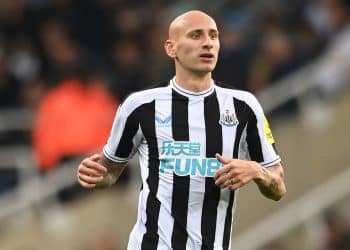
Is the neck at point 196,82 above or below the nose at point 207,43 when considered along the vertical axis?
below

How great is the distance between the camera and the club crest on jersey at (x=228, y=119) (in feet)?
24.3

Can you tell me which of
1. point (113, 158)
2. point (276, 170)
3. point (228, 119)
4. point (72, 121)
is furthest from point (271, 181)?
point (72, 121)

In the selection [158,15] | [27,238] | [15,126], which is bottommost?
[27,238]

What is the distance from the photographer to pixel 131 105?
751 cm

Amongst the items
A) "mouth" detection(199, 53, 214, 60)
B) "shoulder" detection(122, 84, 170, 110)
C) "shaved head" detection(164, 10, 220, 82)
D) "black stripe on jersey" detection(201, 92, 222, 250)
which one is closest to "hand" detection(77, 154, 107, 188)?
"shoulder" detection(122, 84, 170, 110)

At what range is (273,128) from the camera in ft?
44.1

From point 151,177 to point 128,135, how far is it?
0.28 meters

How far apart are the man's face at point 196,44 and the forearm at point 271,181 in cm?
62

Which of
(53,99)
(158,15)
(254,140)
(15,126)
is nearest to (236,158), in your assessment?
(254,140)

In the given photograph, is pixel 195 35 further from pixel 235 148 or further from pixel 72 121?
pixel 72 121

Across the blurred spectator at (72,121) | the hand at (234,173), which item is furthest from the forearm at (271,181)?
the blurred spectator at (72,121)

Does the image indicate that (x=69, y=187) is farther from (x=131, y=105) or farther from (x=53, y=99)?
(x=131, y=105)

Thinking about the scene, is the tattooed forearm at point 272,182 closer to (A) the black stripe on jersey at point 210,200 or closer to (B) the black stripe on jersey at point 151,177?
(A) the black stripe on jersey at point 210,200

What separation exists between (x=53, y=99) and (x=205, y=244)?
253 inches
